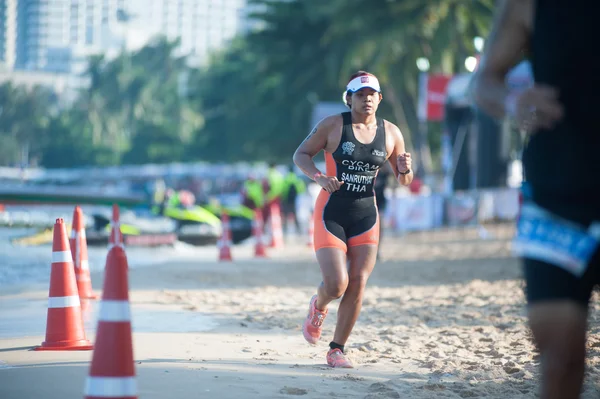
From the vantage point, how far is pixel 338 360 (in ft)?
22.4

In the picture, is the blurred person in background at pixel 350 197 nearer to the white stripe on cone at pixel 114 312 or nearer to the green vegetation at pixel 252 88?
the white stripe on cone at pixel 114 312

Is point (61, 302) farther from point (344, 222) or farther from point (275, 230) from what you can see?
point (275, 230)

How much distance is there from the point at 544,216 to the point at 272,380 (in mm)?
3436

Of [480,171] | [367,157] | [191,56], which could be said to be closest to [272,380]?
[367,157]

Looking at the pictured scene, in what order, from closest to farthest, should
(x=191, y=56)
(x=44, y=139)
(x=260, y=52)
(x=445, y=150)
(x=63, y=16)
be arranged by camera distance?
(x=445, y=150)
(x=260, y=52)
(x=44, y=139)
(x=191, y=56)
(x=63, y=16)

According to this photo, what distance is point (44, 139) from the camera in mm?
97188

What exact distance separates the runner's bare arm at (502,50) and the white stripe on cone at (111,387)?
1724mm

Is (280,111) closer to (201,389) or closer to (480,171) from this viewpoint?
(480,171)

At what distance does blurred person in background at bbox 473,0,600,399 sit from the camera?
2.91m

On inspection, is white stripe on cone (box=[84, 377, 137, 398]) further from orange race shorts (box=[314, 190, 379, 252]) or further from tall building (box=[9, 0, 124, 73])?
tall building (box=[9, 0, 124, 73])

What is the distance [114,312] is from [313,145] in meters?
3.20

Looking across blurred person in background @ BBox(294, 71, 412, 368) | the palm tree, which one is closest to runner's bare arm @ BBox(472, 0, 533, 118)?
blurred person in background @ BBox(294, 71, 412, 368)

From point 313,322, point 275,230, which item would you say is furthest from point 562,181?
point 275,230

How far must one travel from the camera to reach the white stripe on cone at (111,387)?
12.6 ft
